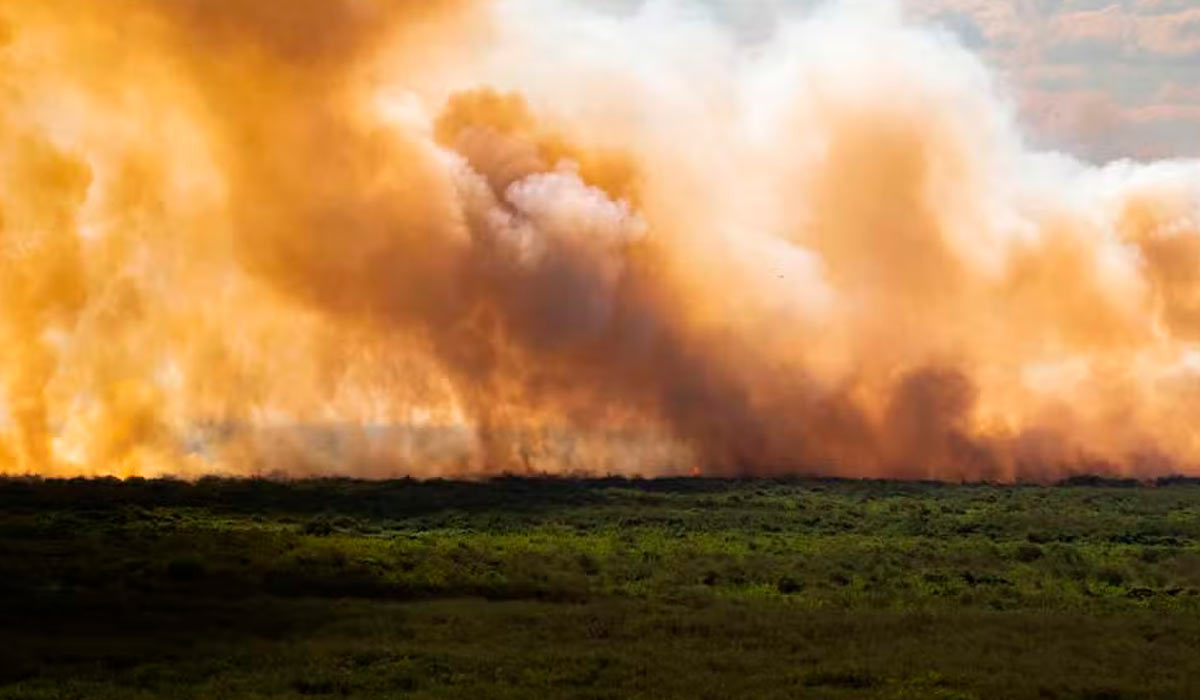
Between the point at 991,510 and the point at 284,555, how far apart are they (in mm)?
41545

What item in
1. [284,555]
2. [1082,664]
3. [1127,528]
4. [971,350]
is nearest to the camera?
[1082,664]

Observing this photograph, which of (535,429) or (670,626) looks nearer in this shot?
(670,626)

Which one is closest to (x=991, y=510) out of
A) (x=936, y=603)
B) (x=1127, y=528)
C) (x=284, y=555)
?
(x=1127, y=528)

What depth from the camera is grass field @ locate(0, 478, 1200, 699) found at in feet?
135

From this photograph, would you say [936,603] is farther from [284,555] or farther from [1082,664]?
[284,555]

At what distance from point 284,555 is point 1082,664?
88.6 feet

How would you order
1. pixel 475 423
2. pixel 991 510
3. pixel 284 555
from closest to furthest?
pixel 284 555 < pixel 991 510 < pixel 475 423

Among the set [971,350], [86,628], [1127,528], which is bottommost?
[86,628]

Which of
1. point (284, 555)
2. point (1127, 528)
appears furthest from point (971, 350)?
point (284, 555)

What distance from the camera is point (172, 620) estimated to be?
155ft

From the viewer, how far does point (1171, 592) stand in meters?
56.9

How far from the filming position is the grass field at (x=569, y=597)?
41062 mm

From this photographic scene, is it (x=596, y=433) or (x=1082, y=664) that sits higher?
(x=596, y=433)

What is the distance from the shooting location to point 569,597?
54.1 metres
